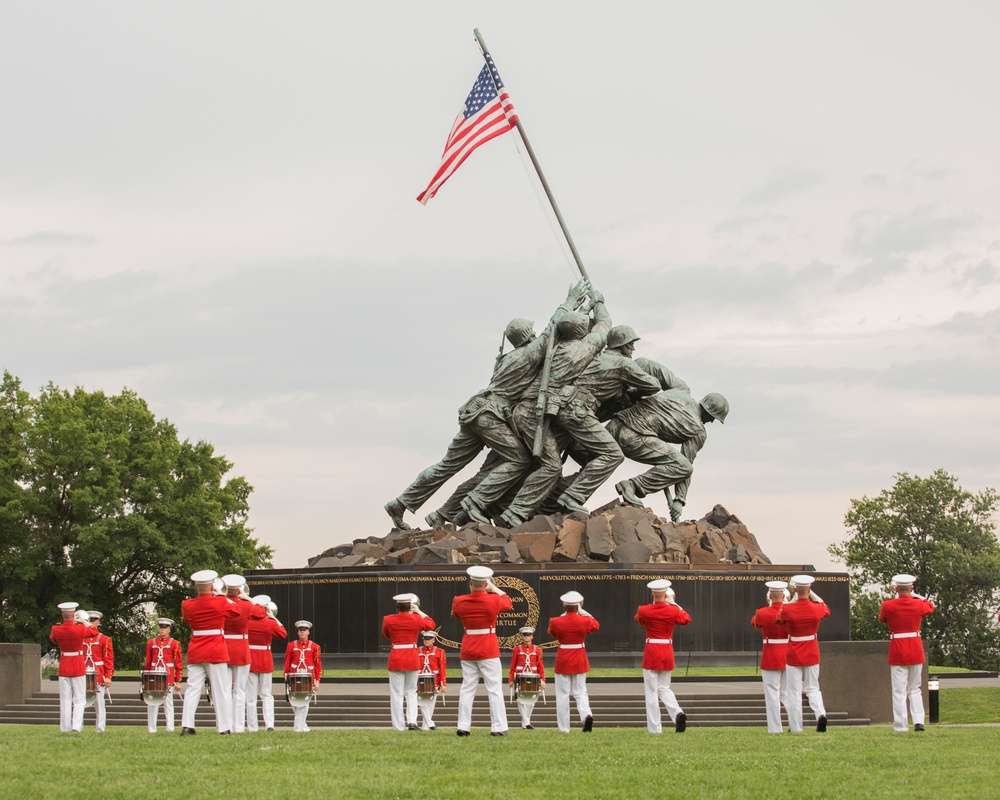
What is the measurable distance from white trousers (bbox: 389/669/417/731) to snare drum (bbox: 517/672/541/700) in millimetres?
1217

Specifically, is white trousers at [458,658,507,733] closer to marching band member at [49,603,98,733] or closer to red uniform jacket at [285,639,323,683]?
red uniform jacket at [285,639,323,683]

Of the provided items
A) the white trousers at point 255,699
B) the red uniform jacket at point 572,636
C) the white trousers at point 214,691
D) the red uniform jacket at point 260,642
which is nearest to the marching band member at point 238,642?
the white trousers at point 214,691

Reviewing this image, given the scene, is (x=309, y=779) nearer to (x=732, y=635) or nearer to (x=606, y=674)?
(x=606, y=674)

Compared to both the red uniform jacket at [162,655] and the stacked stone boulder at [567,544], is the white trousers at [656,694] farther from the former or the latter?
the stacked stone boulder at [567,544]

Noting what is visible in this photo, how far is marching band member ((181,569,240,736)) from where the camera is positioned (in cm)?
1568

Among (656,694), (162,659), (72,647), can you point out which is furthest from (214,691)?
(656,694)

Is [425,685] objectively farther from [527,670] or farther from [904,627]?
[904,627]

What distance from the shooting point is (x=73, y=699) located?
17828 mm

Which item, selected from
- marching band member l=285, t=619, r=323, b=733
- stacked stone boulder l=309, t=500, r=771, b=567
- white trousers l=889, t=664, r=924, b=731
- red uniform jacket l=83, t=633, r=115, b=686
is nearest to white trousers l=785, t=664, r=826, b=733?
white trousers l=889, t=664, r=924, b=731

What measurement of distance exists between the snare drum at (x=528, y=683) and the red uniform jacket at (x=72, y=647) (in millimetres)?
4984

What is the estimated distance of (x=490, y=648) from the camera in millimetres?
15508

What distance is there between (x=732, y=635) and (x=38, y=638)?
2267 cm

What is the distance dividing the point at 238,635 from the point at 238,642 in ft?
0.37

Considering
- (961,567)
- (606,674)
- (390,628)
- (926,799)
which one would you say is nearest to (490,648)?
(390,628)
